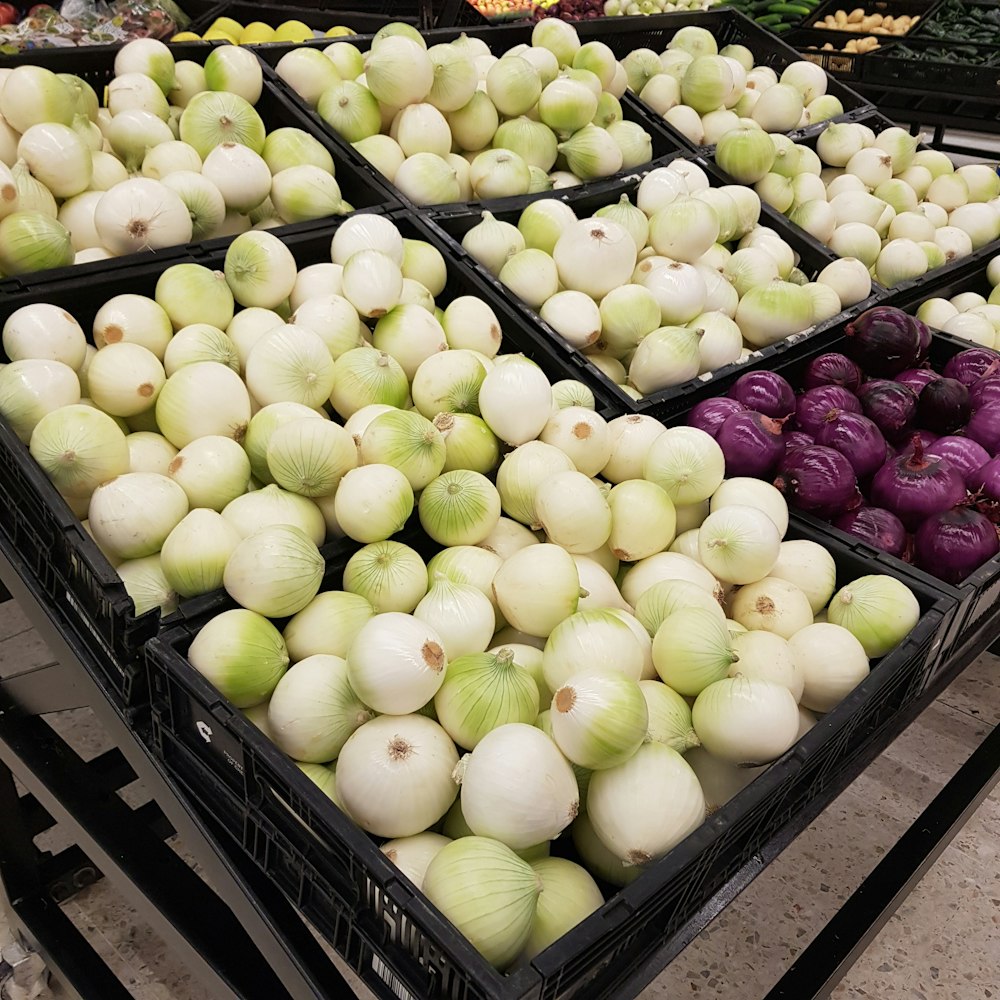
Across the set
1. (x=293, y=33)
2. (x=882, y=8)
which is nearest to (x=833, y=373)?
(x=293, y=33)

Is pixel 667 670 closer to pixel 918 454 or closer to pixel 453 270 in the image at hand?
pixel 918 454

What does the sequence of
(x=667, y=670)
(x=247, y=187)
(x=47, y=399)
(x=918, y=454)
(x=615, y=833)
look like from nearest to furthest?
(x=615, y=833)
(x=667, y=670)
(x=47, y=399)
(x=918, y=454)
(x=247, y=187)

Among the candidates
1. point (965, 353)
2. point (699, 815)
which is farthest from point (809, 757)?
point (965, 353)

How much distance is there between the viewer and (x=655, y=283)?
6.78 ft

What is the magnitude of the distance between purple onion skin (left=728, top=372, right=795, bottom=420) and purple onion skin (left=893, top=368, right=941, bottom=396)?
0.36 metres

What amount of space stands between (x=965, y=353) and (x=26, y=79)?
2.17 m

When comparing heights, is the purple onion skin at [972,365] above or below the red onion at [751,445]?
above

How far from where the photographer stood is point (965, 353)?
2.25 meters

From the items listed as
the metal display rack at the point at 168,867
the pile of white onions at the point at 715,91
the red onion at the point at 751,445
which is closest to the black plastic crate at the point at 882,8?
the pile of white onions at the point at 715,91

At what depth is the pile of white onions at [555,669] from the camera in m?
1.06

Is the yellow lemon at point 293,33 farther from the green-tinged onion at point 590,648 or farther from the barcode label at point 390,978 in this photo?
the barcode label at point 390,978

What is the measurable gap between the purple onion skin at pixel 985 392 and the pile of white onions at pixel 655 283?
39 cm

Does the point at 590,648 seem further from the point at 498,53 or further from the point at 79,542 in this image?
the point at 498,53

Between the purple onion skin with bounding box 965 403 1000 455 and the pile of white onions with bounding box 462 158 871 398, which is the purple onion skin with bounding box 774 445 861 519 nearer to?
the pile of white onions with bounding box 462 158 871 398
